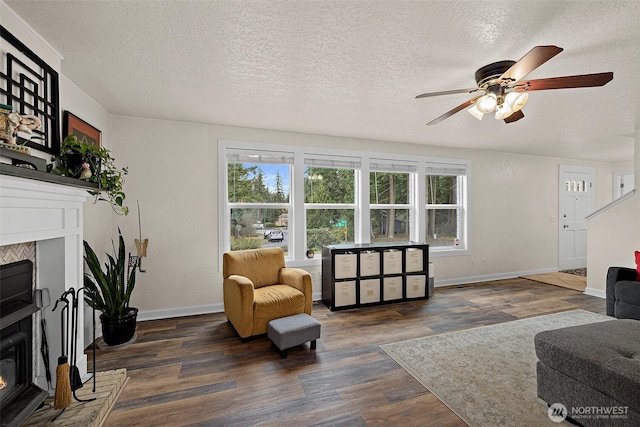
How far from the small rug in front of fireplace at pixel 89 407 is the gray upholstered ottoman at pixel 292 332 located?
1.19 meters

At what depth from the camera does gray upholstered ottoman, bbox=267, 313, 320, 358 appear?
2562mm

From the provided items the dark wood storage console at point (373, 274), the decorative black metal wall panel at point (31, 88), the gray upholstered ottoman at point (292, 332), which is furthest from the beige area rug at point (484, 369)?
the decorative black metal wall panel at point (31, 88)

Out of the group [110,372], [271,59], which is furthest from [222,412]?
[271,59]

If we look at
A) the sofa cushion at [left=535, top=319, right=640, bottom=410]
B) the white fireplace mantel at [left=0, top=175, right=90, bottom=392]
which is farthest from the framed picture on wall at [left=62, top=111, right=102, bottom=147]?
the sofa cushion at [left=535, top=319, right=640, bottom=410]

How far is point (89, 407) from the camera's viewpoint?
182cm

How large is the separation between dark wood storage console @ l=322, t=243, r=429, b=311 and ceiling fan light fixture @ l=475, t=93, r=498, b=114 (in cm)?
235

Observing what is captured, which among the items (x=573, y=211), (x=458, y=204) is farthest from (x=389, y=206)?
(x=573, y=211)

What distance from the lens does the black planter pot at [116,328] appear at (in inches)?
108

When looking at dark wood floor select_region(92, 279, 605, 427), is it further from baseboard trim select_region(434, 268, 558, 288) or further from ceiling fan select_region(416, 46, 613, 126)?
ceiling fan select_region(416, 46, 613, 126)

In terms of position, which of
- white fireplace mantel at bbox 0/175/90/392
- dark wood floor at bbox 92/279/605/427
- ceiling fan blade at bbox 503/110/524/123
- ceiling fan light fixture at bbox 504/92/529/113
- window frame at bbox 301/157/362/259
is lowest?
dark wood floor at bbox 92/279/605/427

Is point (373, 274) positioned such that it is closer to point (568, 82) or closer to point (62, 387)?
point (568, 82)

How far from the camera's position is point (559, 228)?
237 inches

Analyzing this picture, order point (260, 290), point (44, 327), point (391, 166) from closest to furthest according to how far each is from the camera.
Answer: point (44, 327) → point (260, 290) → point (391, 166)

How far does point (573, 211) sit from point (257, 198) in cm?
665
